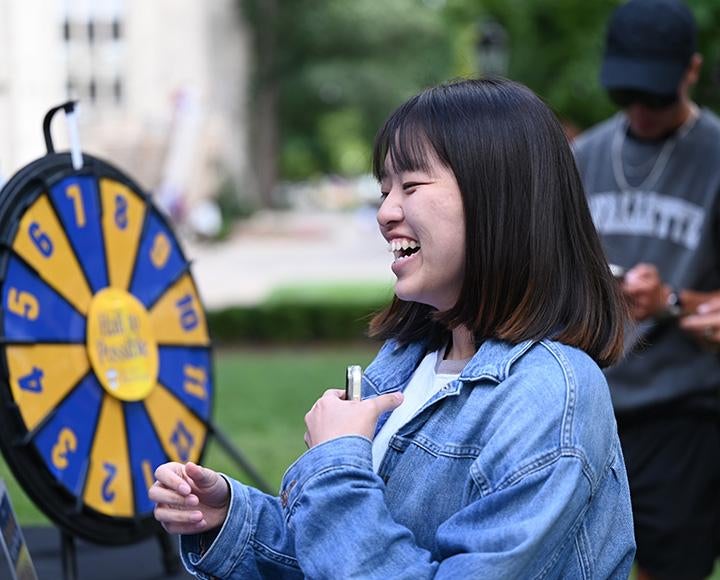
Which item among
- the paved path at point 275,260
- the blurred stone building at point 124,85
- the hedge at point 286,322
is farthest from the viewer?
the paved path at point 275,260

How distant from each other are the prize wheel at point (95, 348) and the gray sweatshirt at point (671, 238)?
126 centimetres

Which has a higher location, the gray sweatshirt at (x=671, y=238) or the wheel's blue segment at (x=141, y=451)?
the gray sweatshirt at (x=671, y=238)

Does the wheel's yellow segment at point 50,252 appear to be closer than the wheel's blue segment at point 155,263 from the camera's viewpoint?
Yes

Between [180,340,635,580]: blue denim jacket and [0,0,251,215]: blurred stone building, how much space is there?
474 inches

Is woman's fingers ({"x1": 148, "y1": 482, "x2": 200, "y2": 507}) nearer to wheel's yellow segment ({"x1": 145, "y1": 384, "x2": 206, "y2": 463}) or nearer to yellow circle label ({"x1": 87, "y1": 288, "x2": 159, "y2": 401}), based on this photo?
yellow circle label ({"x1": 87, "y1": 288, "x2": 159, "y2": 401})

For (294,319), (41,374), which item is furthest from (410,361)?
(294,319)

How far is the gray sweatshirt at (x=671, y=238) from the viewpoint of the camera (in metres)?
3.25

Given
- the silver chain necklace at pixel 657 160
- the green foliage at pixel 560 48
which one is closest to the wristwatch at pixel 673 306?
the silver chain necklace at pixel 657 160

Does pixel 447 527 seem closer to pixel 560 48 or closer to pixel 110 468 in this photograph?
pixel 110 468

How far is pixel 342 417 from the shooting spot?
1613 millimetres

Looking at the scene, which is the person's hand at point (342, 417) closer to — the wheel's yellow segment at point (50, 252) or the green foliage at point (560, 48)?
the wheel's yellow segment at point (50, 252)

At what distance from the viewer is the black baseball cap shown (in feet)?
10.6

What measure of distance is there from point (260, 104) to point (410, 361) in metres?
23.0

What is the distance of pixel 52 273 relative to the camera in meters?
2.90
